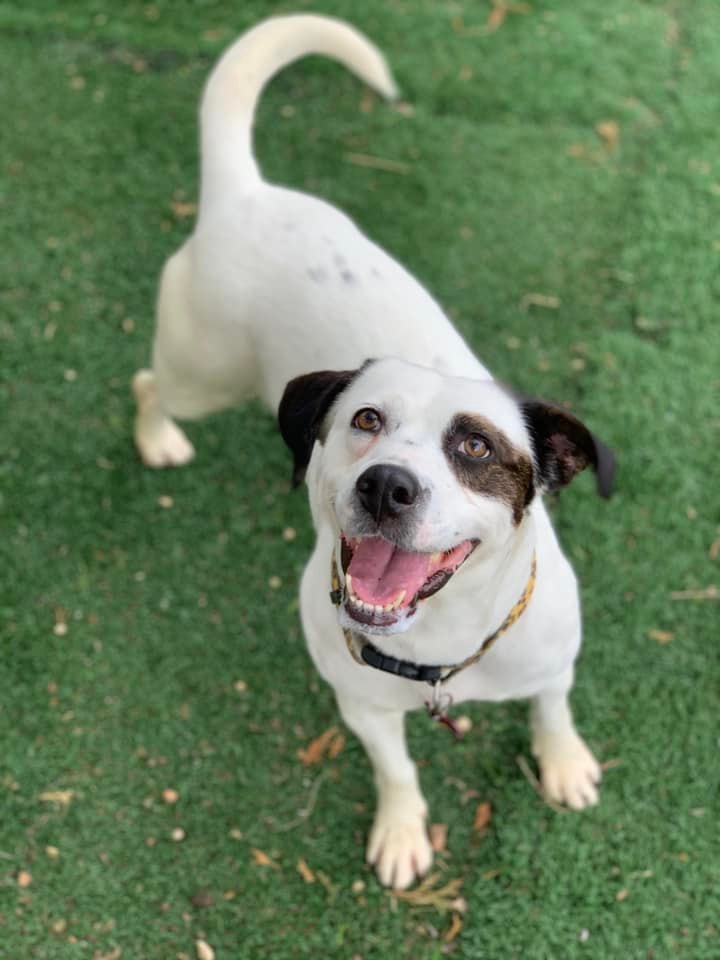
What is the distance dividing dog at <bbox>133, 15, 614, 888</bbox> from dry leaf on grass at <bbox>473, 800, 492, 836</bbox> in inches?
7.1

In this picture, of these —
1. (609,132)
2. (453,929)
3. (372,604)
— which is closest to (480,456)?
(372,604)

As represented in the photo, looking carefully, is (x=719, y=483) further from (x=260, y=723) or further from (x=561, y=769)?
(x=260, y=723)

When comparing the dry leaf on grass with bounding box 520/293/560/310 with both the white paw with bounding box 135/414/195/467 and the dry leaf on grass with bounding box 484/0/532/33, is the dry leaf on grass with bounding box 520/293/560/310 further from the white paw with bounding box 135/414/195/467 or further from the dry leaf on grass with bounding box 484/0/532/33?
the dry leaf on grass with bounding box 484/0/532/33

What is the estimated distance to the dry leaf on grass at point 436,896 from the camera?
3.20 m

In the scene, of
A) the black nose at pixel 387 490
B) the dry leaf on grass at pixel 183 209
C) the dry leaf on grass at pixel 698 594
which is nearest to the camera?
the black nose at pixel 387 490

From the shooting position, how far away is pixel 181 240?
4594 millimetres

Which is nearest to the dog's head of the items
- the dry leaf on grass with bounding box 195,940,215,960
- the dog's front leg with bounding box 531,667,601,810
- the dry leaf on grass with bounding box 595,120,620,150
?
the dog's front leg with bounding box 531,667,601,810

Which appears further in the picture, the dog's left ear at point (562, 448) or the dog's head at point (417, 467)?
the dog's left ear at point (562, 448)

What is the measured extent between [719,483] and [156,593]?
2.24 meters

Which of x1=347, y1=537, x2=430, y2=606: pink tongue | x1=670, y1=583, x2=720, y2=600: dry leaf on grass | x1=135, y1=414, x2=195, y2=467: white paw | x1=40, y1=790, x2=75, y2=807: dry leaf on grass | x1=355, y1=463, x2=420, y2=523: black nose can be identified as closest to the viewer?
x1=355, y1=463, x2=420, y2=523: black nose

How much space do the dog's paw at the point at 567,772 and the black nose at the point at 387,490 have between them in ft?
5.22

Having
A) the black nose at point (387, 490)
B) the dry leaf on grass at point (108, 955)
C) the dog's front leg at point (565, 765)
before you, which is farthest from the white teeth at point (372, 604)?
the dry leaf on grass at point (108, 955)

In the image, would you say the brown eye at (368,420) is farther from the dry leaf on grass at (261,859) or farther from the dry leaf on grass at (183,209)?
the dry leaf on grass at (183,209)

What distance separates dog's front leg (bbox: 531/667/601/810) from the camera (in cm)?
326
